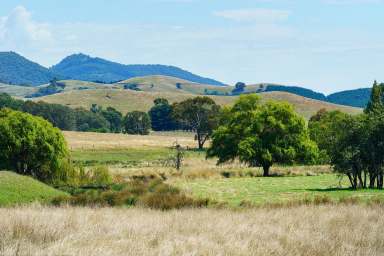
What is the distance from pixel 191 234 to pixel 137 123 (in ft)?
473

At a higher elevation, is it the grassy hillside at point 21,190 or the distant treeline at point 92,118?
the distant treeline at point 92,118

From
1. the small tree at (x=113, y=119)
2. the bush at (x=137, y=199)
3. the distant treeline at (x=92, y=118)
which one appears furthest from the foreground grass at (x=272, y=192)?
the small tree at (x=113, y=119)

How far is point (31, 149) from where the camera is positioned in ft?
153

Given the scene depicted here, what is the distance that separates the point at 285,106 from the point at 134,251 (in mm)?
55595

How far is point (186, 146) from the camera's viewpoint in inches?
4680

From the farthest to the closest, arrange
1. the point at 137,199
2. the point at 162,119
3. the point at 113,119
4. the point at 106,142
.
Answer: the point at 113,119 → the point at 162,119 → the point at 106,142 → the point at 137,199

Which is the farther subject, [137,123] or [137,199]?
[137,123]

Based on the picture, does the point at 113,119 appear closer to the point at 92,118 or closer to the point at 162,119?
the point at 92,118

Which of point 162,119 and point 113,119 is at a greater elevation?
point 162,119

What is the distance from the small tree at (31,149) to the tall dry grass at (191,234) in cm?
2893

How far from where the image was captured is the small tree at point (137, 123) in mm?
157525

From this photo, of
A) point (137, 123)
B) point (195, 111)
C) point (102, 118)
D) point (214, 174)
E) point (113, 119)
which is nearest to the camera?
point (214, 174)

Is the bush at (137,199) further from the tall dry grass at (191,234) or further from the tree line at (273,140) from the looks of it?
the tree line at (273,140)

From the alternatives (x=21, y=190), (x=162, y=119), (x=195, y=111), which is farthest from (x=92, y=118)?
(x=21, y=190)
